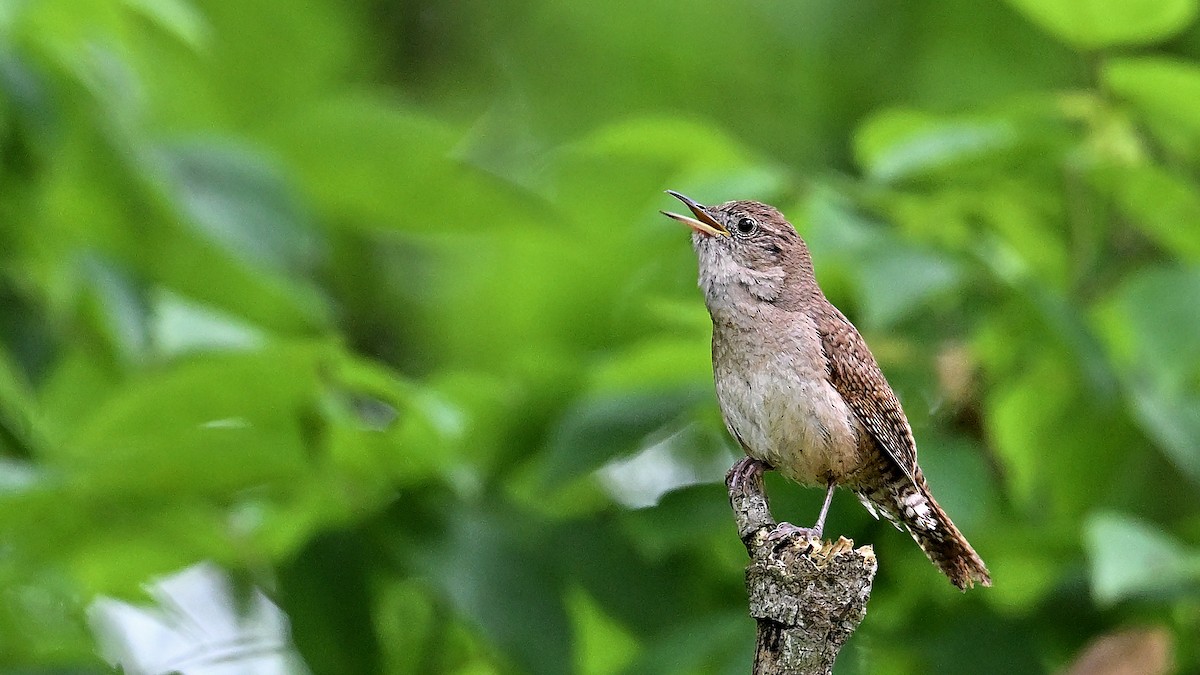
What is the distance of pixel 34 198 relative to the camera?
17.7 ft

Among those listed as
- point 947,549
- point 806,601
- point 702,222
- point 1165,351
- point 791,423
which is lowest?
point 806,601

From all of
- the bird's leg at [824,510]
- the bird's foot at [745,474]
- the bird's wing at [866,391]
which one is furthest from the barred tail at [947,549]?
the bird's foot at [745,474]

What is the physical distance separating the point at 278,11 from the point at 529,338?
11.4 feet

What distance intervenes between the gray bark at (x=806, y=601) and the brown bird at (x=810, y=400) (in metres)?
0.75

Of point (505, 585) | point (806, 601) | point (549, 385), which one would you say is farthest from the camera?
point (549, 385)

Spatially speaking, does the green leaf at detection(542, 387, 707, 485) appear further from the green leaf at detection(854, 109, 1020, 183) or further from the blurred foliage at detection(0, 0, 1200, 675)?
the green leaf at detection(854, 109, 1020, 183)

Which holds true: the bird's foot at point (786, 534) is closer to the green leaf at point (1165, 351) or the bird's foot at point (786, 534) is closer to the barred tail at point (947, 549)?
the barred tail at point (947, 549)

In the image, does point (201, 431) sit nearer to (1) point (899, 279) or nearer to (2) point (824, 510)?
(2) point (824, 510)

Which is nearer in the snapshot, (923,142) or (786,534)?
(786,534)

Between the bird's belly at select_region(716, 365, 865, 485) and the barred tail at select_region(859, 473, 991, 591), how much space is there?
0.17 meters

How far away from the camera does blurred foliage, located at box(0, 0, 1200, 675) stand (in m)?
4.50

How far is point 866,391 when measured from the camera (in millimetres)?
3975

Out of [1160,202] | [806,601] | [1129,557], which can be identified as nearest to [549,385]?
[1129,557]

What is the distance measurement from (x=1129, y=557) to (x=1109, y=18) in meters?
1.80
